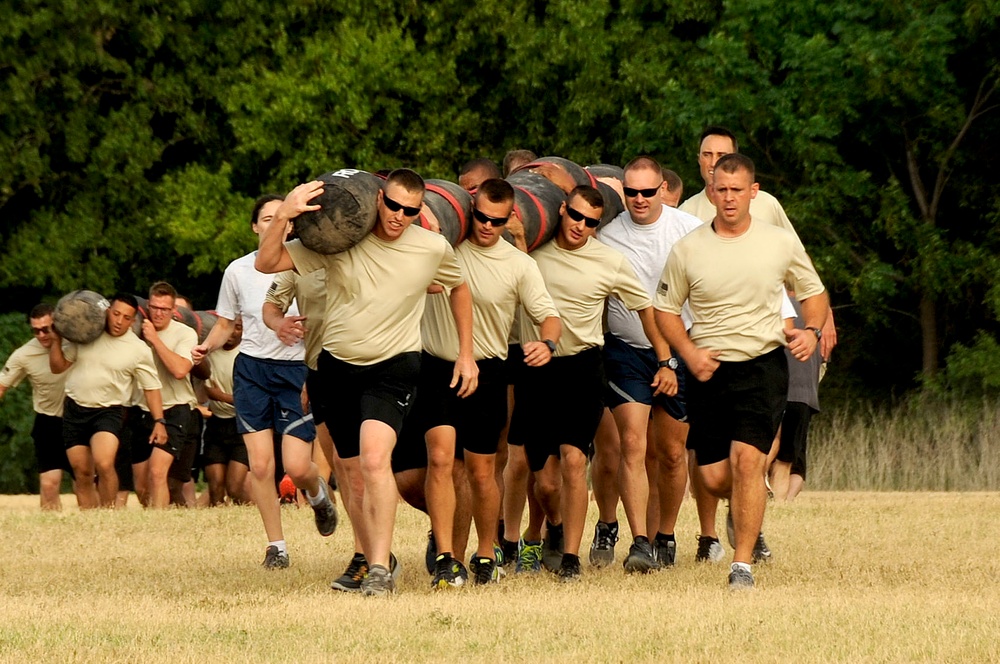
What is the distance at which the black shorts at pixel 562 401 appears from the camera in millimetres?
10727

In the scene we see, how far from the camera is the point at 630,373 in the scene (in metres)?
11.2

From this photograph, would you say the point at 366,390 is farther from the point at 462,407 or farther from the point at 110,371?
the point at 110,371

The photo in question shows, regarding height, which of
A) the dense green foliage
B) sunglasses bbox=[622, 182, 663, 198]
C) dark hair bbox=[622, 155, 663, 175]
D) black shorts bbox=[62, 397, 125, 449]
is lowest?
black shorts bbox=[62, 397, 125, 449]

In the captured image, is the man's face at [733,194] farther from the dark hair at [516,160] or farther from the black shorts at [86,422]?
the black shorts at [86,422]

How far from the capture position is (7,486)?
103 feet

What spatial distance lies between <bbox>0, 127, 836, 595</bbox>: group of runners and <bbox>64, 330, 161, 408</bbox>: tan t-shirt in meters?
5.51

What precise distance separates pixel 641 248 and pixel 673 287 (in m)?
1.25

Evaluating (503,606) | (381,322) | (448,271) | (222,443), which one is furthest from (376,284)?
(222,443)

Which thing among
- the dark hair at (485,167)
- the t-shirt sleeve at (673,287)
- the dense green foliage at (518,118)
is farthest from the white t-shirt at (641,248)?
the dense green foliage at (518,118)

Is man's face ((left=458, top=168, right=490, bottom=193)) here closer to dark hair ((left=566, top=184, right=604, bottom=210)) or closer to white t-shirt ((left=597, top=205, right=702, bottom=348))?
white t-shirt ((left=597, top=205, right=702, bottom=348))

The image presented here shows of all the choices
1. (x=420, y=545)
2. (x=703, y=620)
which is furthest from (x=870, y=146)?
(x=703, y=620)

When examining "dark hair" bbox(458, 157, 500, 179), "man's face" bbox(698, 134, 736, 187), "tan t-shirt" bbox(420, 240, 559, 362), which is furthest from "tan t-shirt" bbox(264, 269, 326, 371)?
"man's face" bbox(698, 134, 736, 187)

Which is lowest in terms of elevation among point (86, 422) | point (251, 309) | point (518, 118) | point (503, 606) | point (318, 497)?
point (503, 606)

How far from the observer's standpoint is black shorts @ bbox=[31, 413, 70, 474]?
19031mm
